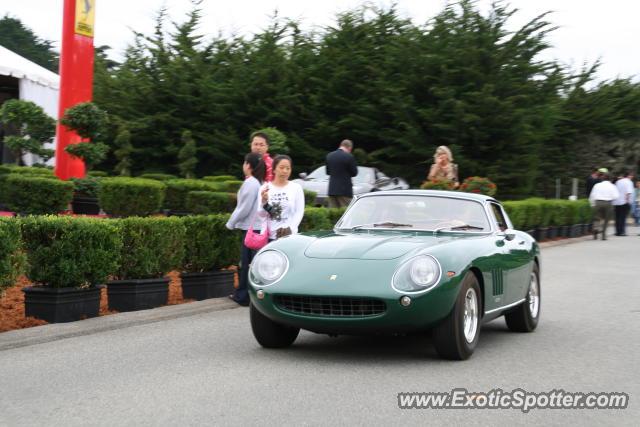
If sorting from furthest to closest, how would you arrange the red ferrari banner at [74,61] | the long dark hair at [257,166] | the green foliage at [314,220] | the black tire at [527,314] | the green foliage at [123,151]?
the green foliage at [123,151], the red ferrari banner at [74,61], the green foliage at [314,220], the long dark hair at [257,166], the black tire at [527,314]

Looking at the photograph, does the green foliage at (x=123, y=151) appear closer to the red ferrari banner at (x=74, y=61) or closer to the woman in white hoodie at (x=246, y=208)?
the red ferrari banner at (x=74, y=61)

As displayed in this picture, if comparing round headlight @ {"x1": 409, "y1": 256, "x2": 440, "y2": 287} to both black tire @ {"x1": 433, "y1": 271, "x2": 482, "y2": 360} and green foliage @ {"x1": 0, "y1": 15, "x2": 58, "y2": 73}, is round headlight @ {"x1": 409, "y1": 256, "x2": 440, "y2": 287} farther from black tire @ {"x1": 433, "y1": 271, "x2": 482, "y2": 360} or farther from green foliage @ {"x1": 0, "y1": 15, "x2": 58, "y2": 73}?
green foliage @ {"x1": 0, "y1": 15, "x2": 58, "y2": 73}

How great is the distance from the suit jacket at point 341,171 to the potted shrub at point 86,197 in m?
5.74

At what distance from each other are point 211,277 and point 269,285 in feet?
12.2

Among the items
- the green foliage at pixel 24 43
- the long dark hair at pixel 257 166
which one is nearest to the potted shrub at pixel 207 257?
the long dark hair at pixel 257 166

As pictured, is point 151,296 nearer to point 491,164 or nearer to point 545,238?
point 545,238

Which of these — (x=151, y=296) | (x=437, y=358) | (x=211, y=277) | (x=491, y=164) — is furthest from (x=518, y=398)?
(x=491, y=164)

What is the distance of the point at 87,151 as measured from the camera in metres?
20.5

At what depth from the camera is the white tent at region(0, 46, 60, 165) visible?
90.4 ft

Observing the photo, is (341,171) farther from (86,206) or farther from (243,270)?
(243,270)

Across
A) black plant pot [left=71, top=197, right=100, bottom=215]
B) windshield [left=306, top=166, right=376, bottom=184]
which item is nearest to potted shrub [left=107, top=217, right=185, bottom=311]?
black plant pot [left=71, top=197, right=100, bottom=215]

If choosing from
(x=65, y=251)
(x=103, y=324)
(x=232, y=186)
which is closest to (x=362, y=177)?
(x=232, y=186)

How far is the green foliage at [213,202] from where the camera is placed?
45.9 feet

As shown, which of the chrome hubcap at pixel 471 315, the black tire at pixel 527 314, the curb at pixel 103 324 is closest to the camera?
the chrome hubcap at pixel 471 315
